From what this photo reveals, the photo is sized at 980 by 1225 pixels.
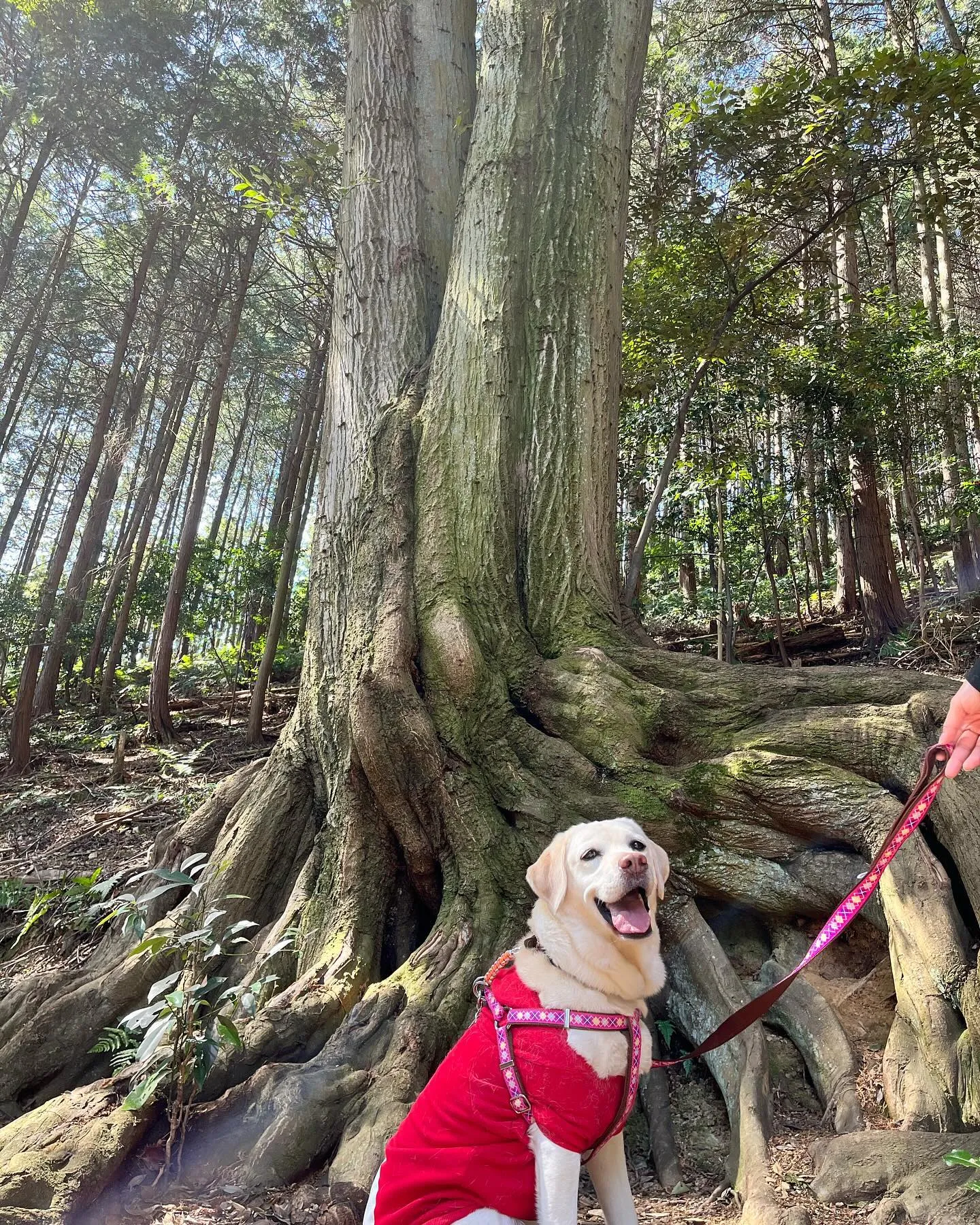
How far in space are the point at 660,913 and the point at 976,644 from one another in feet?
21.2

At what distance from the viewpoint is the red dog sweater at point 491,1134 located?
2.01m

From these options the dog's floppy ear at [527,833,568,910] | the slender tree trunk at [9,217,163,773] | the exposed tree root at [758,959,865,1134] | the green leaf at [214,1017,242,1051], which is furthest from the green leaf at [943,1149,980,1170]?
the slender tree trunk at [9,217,163,773]

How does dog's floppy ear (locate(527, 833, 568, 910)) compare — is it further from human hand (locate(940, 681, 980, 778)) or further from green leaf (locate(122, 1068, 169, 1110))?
green leaf (locate(122, 1068, 169, 1110))

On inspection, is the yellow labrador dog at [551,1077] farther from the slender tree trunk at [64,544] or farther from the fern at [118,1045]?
the slender tree trunk at [64,544]

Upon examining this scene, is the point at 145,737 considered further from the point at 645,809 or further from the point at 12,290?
the point at 12,290

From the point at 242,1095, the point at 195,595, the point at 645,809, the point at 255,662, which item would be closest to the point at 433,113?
the point at 645,809

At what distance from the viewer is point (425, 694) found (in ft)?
12.8

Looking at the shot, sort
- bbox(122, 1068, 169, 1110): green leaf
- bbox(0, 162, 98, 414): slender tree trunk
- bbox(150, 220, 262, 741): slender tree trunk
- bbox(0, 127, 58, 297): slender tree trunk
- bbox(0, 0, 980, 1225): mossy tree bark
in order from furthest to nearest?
bbox(0, 162, 98, 414): slender tree trunk, bbox(0, 127, 58, 297): slender tree trunk, bbox(150, 220, 262, 741): slender tree trunk, bbox(0, 0, 980, 1225): mossy tree bark, bbox(122, 1068, 169, 1110): green leaf

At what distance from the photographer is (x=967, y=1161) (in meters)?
2.05

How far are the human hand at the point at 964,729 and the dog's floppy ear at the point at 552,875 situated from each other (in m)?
1.14

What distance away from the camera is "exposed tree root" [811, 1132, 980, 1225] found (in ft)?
7.13

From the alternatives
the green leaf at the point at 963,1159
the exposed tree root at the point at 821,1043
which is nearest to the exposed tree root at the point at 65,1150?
the exposed tree root at the point at 821,1043

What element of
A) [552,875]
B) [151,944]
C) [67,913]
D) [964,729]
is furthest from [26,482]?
[964,729]

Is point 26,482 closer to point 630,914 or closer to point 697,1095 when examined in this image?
point 697,1095
